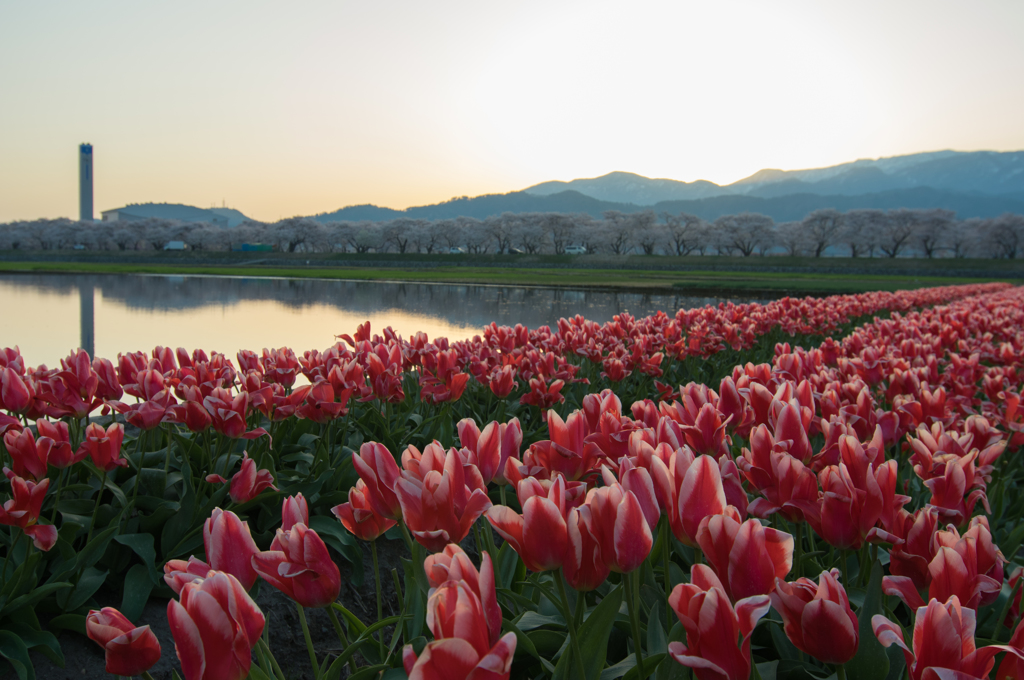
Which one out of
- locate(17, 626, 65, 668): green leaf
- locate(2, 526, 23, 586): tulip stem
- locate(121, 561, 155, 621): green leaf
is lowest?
locate(17, 626, 65, 668): green leaf

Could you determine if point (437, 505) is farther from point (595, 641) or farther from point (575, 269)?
point (575, 269)

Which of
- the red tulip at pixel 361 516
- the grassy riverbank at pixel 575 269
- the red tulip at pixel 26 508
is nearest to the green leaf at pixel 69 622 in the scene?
the red tulip at pixel 26 508

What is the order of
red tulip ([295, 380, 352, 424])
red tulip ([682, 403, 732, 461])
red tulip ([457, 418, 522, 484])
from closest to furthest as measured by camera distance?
red tulip ([457, 418, 522, 484]) → red tulip ([682, 403, 732, 461]) → red tulip ([295, 380, 352, 424])

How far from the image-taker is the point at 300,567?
0.98 meters

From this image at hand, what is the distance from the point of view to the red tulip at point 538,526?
0.92m

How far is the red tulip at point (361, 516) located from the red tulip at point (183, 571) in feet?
0.94

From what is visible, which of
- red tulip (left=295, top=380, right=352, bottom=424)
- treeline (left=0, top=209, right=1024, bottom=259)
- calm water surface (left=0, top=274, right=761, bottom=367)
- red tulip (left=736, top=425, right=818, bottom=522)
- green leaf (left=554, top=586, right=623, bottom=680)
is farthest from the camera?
treeline (left=0, top=209, right=1024, bottom=259)

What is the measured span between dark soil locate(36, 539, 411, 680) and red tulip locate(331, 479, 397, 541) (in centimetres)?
78

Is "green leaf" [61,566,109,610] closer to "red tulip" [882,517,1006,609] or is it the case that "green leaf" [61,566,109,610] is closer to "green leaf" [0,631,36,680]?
"green leaf" [0,631,36,680]

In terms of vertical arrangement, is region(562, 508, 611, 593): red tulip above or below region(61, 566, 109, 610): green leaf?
above

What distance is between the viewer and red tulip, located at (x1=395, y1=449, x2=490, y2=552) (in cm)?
104

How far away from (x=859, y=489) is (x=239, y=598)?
1.15m

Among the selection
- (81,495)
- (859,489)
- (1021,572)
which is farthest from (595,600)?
(81,495)

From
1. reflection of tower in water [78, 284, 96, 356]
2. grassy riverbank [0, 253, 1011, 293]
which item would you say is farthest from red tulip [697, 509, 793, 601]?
grassy riverbank [0, 253, 1011, 293]
